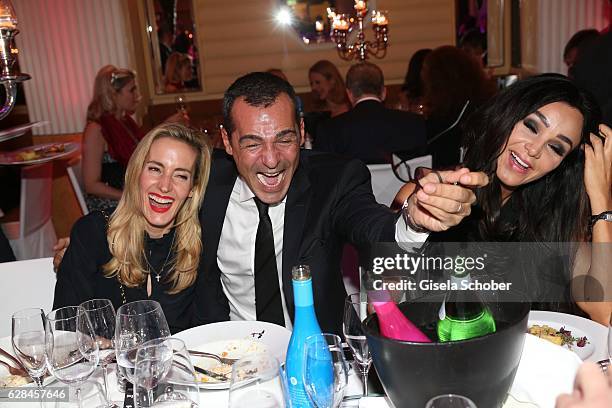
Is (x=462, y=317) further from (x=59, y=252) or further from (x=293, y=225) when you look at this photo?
(x=59, y=252)

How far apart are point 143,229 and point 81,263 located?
A: 23 cm

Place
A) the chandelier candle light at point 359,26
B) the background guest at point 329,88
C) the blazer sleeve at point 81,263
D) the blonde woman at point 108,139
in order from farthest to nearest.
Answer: the background guest at point 329,88, the chandelier candle light at point 359,26, the blonde woman at point 108,139, the blazer sleeve at point 81,263

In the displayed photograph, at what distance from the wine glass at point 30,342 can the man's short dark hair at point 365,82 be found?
339 centimetres

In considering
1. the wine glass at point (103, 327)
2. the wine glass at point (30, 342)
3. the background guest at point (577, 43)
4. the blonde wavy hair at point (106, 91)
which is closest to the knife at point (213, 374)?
the wine glass at point (103, 327)

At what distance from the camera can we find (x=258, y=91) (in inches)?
74.9

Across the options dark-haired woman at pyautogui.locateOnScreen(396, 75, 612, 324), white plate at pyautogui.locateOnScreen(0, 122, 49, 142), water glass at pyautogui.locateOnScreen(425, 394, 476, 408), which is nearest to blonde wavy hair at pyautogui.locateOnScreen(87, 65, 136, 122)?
white plate at pyautogui.locateOnScreen(0, 122, 49, 142)

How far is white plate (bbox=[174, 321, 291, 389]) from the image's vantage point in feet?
4.97

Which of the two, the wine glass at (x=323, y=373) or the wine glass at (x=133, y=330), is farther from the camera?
the wine glass at (x=133, y=330)

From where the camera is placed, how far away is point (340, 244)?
213 cm

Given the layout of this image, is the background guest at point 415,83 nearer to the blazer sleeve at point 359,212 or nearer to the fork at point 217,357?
the blazer sleeve at point 359,212

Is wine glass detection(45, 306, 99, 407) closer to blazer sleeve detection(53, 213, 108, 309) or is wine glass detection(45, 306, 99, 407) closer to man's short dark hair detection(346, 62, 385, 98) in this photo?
blazer sleeve detection(53, 213, 108, 309)

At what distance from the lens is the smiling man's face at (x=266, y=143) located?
1.88m

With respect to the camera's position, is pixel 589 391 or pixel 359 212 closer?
pixel 589 391

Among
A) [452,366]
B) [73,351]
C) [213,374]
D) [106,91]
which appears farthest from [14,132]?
[106,91]
